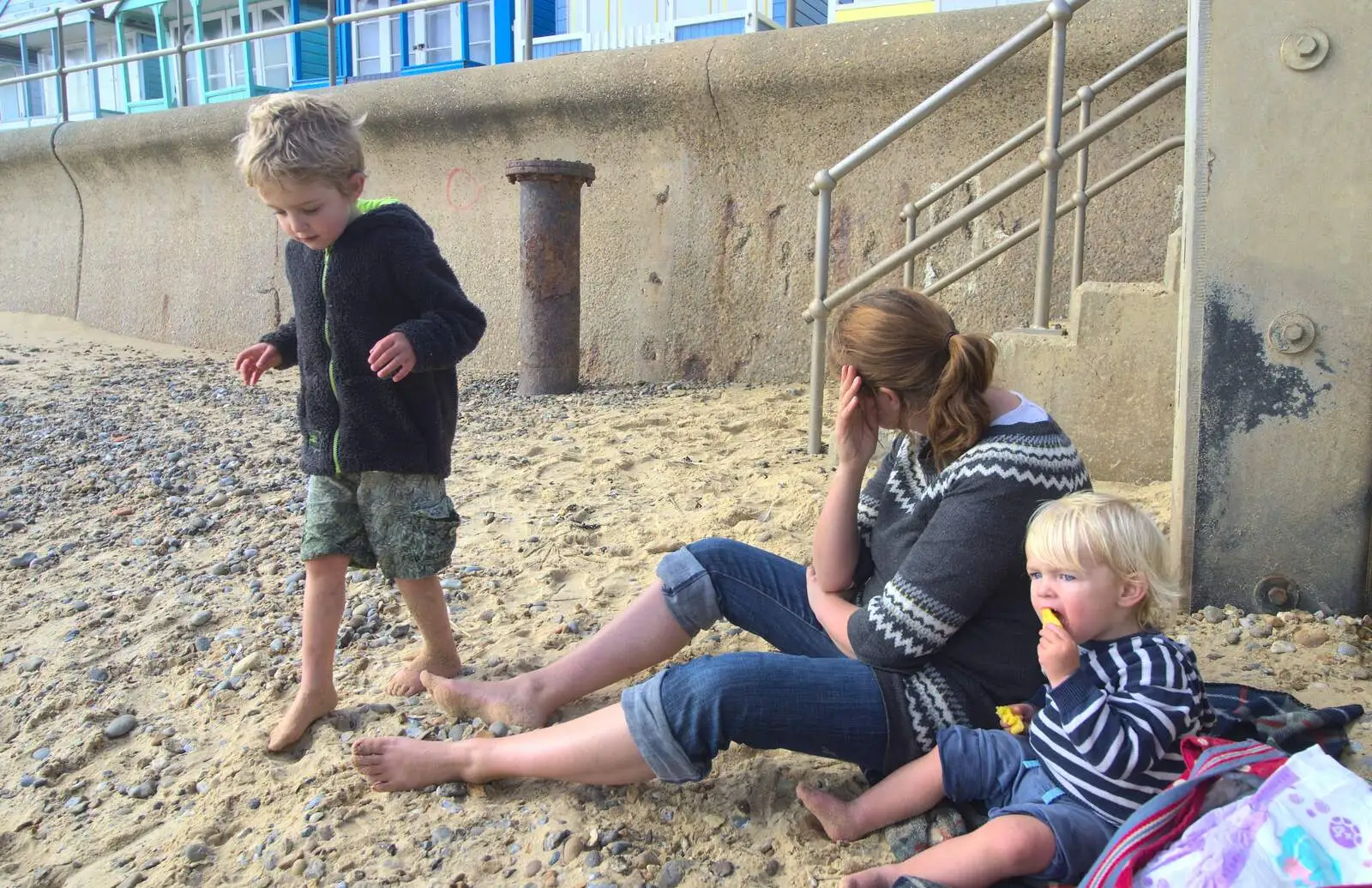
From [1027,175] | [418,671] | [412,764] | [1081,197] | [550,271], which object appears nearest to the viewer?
[412,764]

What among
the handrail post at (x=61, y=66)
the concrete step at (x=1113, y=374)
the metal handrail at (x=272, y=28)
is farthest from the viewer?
the handrail post at (x=61, y=66)

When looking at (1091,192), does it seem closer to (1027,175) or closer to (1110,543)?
(1027,175)

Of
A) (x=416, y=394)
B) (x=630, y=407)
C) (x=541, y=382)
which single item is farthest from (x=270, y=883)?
(x=541, y=382)

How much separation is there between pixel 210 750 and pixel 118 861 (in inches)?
14.7

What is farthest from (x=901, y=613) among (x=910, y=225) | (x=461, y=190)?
(x=461, y=190)

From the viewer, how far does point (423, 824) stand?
200cm

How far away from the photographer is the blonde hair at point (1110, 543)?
1.59 metres

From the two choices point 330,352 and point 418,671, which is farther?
point 418,671

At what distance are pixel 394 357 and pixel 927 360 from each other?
104cm

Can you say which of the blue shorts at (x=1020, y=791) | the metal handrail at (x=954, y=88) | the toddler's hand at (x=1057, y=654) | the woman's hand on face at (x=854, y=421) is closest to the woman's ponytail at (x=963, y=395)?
the woman's hand on face at (x=854, y=421)

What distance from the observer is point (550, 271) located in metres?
5.57

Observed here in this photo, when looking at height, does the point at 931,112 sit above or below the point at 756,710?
above

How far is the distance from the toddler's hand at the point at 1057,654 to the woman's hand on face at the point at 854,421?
495 mm

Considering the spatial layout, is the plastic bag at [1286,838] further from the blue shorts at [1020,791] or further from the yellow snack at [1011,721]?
the yellow snack at [1011,721]
